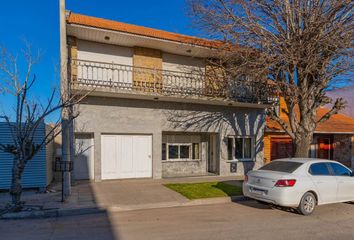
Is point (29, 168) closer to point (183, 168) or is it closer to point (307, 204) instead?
point (183, 168)

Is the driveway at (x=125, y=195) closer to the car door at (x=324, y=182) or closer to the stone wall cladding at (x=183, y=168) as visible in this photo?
the stone wall cladding at (x=183, y=168)

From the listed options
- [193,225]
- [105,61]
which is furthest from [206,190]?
[105,61]

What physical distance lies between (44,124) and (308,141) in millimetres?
9930

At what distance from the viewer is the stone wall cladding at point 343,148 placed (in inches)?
767

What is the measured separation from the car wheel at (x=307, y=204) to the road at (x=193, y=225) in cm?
18

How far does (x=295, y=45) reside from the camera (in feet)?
33.6

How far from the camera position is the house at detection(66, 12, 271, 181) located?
12227 millimetres

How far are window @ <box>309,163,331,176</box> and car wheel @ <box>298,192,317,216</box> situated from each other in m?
0.66

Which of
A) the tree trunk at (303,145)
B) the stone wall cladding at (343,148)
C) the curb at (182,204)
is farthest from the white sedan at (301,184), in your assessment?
the stone wall cladding at (343,148)

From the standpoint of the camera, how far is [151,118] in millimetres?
13258

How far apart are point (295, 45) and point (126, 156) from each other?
829 cm

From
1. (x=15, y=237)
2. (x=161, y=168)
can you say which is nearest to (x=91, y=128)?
(x=161, y=168)

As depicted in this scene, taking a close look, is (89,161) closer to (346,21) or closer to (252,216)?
(252,216)

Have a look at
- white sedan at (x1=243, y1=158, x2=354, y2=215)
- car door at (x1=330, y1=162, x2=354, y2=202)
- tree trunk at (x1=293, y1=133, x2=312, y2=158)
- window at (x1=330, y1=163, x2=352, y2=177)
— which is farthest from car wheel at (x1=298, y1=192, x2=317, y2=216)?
tree trunk at (x1=293, y1=133, x2=312, y2=158)
